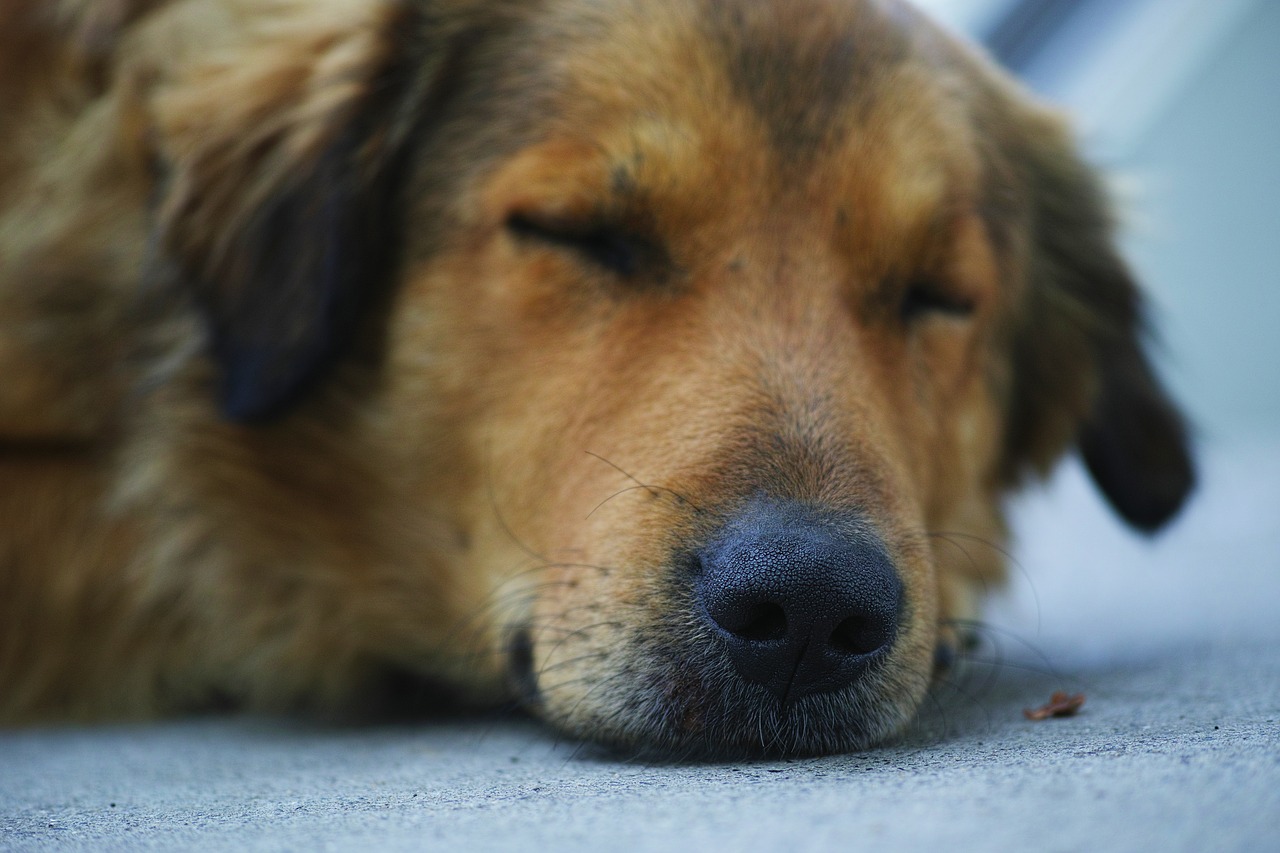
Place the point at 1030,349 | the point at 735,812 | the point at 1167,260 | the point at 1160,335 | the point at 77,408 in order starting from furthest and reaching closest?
the point at 1167,260, the point at 1160,335, the point at 1030,349, the point at 77,408, the point at 735,812

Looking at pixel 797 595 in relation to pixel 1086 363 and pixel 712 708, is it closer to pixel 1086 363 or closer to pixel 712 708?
pixel 712 708

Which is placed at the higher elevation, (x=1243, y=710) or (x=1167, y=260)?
(x=1167, y=260)

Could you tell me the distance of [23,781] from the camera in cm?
165

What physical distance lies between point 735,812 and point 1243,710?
85cm

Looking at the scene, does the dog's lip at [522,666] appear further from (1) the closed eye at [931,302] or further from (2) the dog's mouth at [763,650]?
(1) the closed eye at [931,302]

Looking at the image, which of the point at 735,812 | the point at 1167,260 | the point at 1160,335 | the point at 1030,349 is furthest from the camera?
the point at 1167,260

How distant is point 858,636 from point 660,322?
2.17 ft

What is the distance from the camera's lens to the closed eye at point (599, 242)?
2.02 m

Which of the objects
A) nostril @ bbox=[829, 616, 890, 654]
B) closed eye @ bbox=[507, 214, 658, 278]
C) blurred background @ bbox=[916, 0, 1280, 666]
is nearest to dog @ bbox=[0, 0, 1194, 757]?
closed eye @ bbox=[507, 214, 658, 278]

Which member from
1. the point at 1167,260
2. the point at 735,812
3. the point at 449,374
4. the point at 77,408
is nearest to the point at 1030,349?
the point at 449,374

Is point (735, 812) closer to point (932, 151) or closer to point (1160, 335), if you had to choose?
A: point (932, 151)

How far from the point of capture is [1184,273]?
26.3 feet

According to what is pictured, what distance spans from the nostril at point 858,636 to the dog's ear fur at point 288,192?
46.1 inches

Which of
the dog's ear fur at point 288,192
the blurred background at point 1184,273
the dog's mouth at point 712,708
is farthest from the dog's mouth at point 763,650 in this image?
the blurred background at point 1184,273
